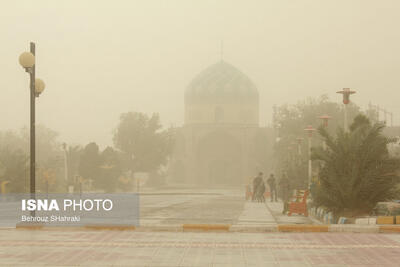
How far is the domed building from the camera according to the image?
277ft

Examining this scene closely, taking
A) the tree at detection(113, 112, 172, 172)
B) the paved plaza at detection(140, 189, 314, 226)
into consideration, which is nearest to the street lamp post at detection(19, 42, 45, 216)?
the paved plaza at detection(140, 189, 314, 226)

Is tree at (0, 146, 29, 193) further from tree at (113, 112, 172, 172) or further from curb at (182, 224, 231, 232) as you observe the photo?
tree at (113, 112, 172, 172)

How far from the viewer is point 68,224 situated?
42.9ft

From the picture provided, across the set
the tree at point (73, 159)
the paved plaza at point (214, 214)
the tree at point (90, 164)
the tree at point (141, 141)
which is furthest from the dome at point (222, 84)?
the paved plaza at point (214, 214)

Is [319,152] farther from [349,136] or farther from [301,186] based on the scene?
[301,186]

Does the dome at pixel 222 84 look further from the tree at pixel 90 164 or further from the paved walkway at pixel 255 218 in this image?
the paved walkway at pixel 255 218

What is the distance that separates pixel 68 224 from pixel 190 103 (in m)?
74.1

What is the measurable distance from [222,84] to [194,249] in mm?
74797

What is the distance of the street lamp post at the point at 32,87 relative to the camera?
1342 cm

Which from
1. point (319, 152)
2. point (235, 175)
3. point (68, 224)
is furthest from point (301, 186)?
point (235, 175)

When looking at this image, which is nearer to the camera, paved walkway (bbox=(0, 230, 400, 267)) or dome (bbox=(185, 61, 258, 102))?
paved walkway (bbox=(0, 230, 400, 267))

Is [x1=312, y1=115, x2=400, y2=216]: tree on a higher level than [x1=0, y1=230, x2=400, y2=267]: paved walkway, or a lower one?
higher

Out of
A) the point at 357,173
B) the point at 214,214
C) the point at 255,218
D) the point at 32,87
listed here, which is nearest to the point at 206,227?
the point at 32,87

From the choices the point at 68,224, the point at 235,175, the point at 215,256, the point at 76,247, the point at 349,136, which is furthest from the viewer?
the point at 235,175
